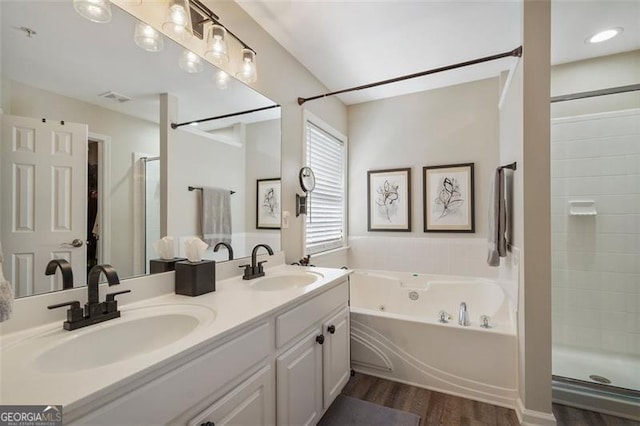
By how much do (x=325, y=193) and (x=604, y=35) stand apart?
101 inches

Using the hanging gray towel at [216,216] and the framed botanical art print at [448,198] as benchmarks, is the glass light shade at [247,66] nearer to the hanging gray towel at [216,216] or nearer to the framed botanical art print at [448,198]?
the hanging gray towel at [216,216]

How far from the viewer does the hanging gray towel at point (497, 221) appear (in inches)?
82.8

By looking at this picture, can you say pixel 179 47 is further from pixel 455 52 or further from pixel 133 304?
pixel 455 52

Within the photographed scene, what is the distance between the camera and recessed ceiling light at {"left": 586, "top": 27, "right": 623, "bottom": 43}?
6.97 feet

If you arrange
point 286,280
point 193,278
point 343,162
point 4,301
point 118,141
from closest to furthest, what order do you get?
point 4,301 < point 118,141 < point 193,278 < point 286,280 < point 343,162

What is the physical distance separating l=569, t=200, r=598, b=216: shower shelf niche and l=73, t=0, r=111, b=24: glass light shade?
11.1 feet

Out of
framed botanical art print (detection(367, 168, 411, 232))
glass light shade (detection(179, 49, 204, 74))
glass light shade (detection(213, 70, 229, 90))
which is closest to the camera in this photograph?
glass light shade (detection(179, 49, 204, 74))

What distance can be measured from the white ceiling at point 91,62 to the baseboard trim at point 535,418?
254 centimetres

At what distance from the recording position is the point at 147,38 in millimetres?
1303

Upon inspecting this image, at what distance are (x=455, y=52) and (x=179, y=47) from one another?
2198 mm

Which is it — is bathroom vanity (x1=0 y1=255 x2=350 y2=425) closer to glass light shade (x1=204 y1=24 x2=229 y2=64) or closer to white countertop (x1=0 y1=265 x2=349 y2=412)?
white countertop (x1=0 y1=265 x2=349 y2=412)

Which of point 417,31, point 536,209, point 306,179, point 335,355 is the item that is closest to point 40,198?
point 335,355

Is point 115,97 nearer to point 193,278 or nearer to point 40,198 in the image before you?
point 40,198

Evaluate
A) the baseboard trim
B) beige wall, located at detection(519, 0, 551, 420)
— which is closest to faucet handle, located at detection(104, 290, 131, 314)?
beige wall, located at detection(519, 0, 551, 420)
